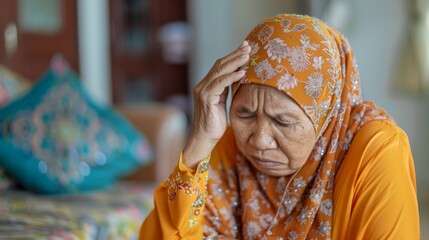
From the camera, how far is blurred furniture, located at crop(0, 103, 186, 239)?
210 cm

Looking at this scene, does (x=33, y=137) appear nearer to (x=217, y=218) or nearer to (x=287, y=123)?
(x=217, y=218)

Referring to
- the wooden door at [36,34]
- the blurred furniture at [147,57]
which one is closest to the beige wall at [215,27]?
the blurred furniture at [147,57]

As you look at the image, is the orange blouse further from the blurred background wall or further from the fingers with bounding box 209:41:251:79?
the blurred background wall

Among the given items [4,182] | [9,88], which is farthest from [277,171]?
[9,88]

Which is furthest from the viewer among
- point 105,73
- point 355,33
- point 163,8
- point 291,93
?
point 163,8

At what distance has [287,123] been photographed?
139 cm

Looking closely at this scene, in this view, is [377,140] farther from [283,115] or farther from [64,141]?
[64,141]

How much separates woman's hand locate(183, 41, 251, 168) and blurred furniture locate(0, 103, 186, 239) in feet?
2.39

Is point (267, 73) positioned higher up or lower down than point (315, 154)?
higher up

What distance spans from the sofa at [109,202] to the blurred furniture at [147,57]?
284 cm

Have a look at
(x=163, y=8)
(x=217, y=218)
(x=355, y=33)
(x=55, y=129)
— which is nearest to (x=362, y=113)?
(x=217, y=218)

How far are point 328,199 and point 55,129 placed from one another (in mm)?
1550

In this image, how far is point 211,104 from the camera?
1.46 m

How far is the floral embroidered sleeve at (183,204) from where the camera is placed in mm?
1472
